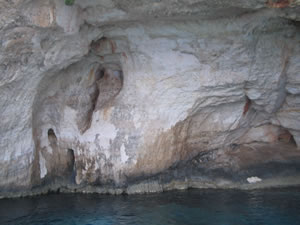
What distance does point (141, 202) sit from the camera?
27.7 feet

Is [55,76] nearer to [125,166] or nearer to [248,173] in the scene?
[125,166]

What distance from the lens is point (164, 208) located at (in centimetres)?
800

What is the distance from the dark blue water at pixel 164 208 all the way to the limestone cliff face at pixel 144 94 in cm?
49

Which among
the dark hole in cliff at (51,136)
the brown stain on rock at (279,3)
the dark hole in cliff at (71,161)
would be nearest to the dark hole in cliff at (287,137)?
the brown stain on rock at (279,3)

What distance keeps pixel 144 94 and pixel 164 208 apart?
9.57 feet

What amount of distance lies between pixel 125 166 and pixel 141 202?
1.11 m

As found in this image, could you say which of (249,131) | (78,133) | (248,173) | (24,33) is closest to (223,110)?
(249,131)

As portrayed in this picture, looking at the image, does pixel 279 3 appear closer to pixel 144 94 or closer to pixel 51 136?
pixel 144 94

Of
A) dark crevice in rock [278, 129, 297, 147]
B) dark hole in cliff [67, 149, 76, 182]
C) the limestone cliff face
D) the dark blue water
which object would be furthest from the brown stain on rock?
dark hole in cliff [67, 149, 76, 182]

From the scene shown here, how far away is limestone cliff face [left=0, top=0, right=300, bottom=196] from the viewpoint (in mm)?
7367

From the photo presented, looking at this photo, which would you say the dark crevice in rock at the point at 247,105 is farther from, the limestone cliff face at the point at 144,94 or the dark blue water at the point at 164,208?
the dark blue water at the point at 164,208

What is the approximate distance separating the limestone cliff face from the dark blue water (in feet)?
1.61

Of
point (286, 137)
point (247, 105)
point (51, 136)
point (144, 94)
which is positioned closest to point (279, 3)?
point (247, 105)

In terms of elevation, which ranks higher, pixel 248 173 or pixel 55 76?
pixel 55 76
